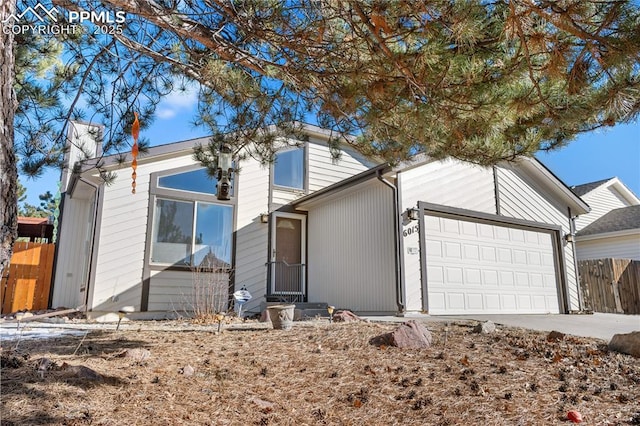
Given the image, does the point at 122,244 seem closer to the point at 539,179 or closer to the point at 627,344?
the point at 627,344

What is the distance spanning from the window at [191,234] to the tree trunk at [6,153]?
6637mm

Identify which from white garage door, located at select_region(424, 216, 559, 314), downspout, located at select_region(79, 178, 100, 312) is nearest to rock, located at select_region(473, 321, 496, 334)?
white garage door, located at select_region(424, 216, 559, 314)

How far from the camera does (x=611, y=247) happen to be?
48.6ft

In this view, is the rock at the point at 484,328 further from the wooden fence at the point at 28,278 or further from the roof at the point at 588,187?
the roof at the point at 588,187

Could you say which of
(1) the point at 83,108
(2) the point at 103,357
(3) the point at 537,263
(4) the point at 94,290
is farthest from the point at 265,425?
(3) the point at 537,263

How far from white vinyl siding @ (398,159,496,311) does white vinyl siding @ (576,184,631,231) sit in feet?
31.1

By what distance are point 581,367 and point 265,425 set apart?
312 cm

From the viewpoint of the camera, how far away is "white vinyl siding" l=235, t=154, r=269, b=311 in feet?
33.0

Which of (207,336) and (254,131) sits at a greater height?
(254,131)

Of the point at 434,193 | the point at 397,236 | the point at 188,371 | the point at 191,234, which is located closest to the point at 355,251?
the point at 397,236

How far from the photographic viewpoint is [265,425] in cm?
284

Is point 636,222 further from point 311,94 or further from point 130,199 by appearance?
point 130,199

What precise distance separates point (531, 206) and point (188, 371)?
9.55m

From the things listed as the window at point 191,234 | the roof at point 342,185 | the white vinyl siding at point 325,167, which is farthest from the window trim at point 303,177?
the window at point 191,234
